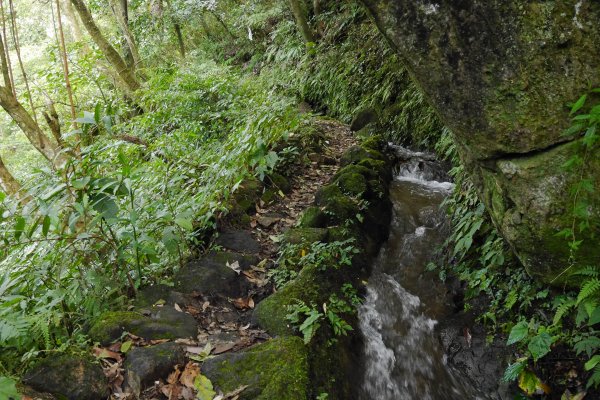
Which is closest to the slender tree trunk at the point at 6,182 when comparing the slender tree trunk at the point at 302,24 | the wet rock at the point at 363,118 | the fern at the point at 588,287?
the wet rock at the point at 363,118

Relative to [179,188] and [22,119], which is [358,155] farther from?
[22,119]

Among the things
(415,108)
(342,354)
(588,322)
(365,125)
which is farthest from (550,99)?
(365,125)

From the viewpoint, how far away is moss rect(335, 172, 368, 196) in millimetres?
5979

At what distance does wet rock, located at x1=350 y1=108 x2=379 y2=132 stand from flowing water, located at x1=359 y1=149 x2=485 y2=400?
12.0 ft

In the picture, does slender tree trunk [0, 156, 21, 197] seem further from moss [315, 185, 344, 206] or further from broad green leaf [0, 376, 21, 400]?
broad green leaf [0, 376, 21, 400]

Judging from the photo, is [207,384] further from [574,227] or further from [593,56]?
[593,56]

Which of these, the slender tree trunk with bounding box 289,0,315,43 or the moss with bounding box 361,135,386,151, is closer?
the moss with bounding box 361,135,386,151

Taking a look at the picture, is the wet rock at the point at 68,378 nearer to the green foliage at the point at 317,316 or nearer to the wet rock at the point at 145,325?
the wet rock at the point at 145,325

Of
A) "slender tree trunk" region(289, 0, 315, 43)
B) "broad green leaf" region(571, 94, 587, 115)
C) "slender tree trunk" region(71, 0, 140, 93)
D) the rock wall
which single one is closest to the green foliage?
the rock wall

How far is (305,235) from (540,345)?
260cm

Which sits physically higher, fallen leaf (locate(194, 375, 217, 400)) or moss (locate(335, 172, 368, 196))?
fallen leaf (locate(194, 375, 217, 400))

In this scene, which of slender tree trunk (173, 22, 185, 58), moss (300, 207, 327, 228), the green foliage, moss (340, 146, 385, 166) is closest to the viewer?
the green foliage

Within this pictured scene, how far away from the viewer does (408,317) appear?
4496 millimetres

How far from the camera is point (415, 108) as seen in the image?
8594 millimetres
